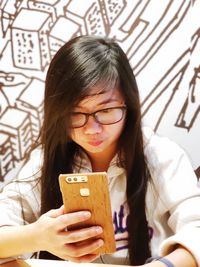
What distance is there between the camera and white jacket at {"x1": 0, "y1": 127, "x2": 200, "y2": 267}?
1.04m

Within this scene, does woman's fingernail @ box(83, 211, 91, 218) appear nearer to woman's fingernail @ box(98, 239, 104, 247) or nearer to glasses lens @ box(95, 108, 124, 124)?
woman's fingernail @ box(98, 239, 104, 247)

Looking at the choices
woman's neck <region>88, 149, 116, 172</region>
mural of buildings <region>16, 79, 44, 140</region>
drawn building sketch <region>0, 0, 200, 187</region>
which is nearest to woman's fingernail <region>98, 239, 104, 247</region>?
woman's neck <region>88, 149, 116, 172</region>

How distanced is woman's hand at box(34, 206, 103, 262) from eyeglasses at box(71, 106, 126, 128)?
0.24 m

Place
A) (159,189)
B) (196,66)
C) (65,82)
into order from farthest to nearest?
(196,66) < (159,189) < (65,82)

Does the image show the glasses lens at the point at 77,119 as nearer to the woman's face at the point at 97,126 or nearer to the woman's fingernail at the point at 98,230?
the woman's face at the point at 97,126

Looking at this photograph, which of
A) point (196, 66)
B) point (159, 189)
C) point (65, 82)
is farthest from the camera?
point (196, 66)

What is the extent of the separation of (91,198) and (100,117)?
0.87 feet

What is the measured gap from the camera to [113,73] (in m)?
1.01

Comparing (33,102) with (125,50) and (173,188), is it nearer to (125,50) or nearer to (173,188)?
(125,50)

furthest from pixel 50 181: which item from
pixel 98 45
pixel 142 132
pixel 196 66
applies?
pixel 196 66

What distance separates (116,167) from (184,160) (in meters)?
0.19

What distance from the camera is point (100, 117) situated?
39.4 inches

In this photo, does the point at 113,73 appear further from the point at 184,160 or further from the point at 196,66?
the point at 196,66

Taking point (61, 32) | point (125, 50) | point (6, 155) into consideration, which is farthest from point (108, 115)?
point (6, 155)
